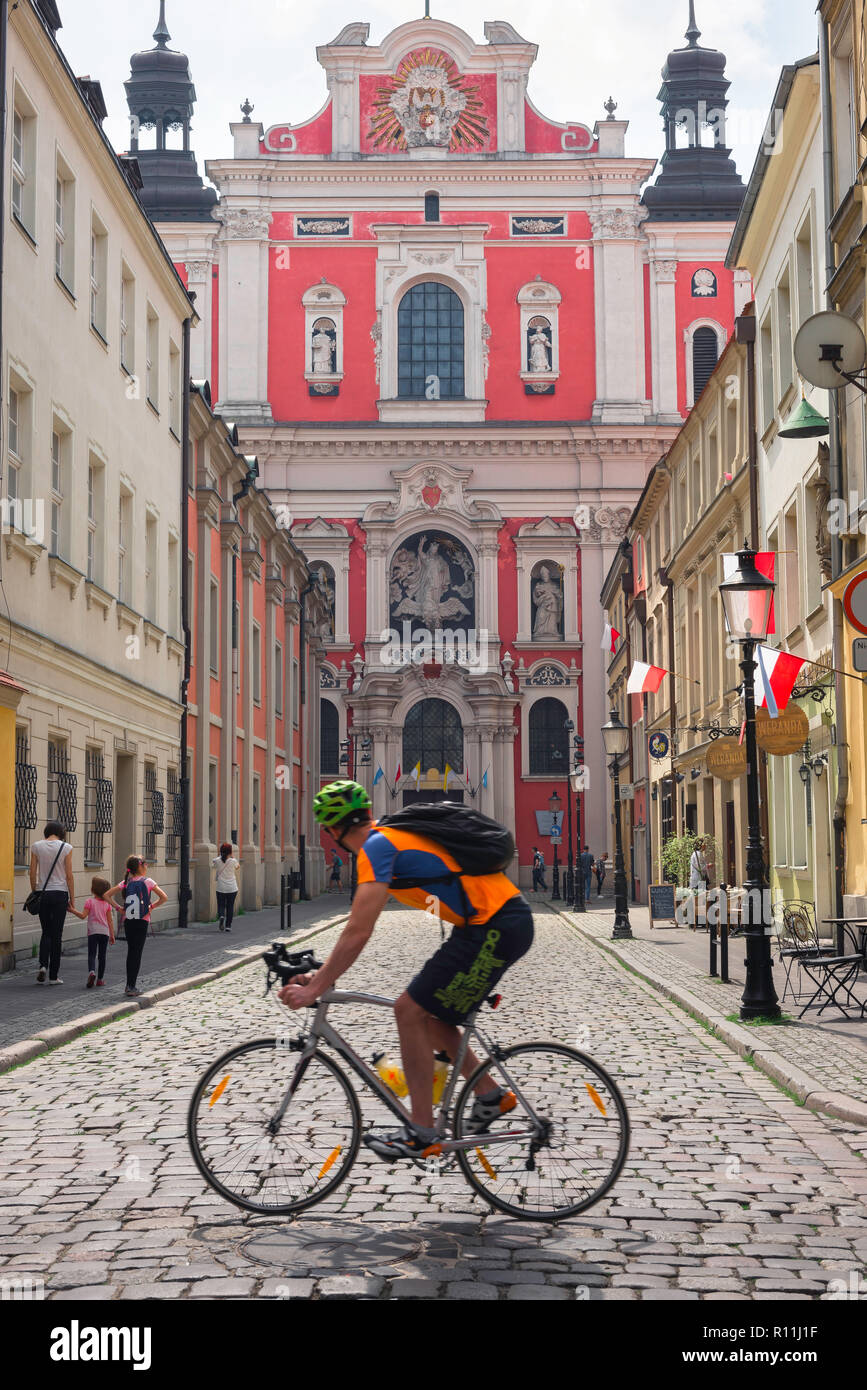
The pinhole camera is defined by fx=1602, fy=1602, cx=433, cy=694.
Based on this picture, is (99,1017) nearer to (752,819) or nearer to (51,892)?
(51,892)

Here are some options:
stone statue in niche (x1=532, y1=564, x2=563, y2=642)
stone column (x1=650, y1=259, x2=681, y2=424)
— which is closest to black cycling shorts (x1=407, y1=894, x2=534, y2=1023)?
stone statue in niche (x1=532, y1=564, x2=563, y2=642)

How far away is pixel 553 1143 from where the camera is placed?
588 cm

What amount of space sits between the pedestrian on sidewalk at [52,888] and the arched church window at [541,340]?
46958mm

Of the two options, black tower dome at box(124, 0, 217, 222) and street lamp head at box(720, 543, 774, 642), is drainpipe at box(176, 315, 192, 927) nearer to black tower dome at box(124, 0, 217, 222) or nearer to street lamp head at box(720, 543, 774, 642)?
street lamp head at box(720, 543, 774, 642)

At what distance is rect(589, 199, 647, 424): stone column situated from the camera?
59.7 m

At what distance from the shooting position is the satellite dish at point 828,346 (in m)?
12.5

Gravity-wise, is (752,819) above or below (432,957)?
above

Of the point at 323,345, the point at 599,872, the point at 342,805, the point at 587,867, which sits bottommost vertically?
the point at 599,872

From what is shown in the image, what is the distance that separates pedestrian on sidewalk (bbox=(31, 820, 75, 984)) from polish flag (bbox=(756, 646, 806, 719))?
840cm

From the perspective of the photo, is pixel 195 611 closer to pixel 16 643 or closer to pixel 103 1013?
pixel 16 643

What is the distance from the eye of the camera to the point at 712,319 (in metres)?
60.5

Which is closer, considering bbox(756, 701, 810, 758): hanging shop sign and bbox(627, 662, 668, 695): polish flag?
bbox(756, 701, 810, 758): hanging shop sign

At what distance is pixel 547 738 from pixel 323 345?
17.0 metres

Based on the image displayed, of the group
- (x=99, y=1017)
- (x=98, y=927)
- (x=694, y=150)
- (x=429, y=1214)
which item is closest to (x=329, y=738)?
(x=694, y=150)
